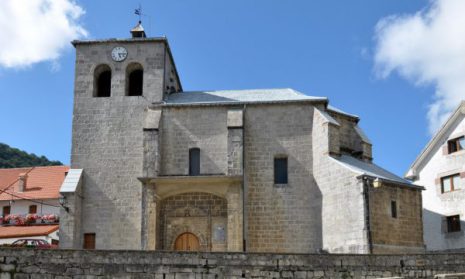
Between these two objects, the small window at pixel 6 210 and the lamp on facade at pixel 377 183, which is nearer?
the lamp on facade at pixel 377 183

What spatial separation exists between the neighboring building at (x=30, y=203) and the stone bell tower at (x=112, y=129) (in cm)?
787

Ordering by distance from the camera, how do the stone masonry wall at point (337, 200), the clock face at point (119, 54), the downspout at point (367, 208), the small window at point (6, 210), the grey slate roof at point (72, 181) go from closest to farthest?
the downspout at point (367, 208) < the stone masonry wall at point (337, 200) < the grey slate roof at point (72, 181) < the clock face at point (119, 54) < the small window at point (6, 210)

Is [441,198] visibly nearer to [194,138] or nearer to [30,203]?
[194,138]

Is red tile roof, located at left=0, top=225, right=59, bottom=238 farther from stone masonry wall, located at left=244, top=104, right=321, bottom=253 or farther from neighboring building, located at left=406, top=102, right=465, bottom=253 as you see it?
neighboring building, located at left=406, top=102, right=465, bottom=253

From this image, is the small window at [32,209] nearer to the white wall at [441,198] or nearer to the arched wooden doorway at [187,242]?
the arched wooden doorway at [187,242]

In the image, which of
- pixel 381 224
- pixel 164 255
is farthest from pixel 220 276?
pixel 381 224

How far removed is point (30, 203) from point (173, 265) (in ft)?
103

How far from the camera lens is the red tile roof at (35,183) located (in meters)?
48.4

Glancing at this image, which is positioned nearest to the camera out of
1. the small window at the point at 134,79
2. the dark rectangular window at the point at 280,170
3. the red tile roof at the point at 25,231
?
the dark rectangular window at the point at 280,170

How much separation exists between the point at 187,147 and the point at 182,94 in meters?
3.84

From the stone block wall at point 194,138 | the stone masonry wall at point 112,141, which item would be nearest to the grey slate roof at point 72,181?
the stone masonry wall at point 112,141

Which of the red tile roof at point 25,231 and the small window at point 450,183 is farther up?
the small window at point 450,183

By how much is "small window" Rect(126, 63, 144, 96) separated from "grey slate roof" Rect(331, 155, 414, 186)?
1171 centimetres

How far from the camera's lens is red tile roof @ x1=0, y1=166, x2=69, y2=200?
159ft
